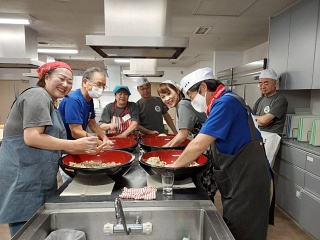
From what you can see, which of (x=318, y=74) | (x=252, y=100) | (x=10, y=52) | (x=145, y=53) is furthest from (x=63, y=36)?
(x=318, y=74)

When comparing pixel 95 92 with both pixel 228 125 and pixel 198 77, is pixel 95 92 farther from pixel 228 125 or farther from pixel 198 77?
pixel 228 125

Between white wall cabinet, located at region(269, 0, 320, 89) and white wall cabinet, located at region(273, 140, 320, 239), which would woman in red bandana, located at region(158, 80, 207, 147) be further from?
white wall cabinet, located at region(269, 0, 320, 89)

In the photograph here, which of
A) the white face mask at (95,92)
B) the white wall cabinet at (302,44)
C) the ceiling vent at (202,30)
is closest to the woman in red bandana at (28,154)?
the white face mask at (95,92)

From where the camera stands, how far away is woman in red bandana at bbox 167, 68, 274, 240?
4.16ft

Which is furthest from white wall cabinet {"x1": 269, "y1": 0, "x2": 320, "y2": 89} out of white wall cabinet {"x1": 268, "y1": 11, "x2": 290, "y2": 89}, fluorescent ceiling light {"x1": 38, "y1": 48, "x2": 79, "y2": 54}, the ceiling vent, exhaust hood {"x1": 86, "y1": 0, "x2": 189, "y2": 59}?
fluorescent ceiling light {"x1": 38, "y1": 48, "x2": 79, "y2": 54}

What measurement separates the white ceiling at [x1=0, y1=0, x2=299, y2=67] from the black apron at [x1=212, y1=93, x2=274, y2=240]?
203 centimetres

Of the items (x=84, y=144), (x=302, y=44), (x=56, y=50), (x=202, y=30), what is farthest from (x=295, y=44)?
(x=56, y=50)

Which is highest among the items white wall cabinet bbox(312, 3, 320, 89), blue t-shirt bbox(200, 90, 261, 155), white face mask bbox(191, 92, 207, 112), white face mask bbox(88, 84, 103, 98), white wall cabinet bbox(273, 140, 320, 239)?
white wall cabinet bbox(312, 3, 320, 89)

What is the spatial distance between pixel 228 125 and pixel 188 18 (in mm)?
2531

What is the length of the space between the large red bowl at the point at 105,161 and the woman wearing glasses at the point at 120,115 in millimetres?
1039

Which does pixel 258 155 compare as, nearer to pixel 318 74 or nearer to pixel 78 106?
pixel 78 106

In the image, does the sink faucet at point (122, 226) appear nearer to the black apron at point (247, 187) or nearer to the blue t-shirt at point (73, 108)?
the black apron at point (247, 187)

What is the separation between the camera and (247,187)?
4.26 ft

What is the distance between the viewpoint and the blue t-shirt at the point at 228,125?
1.23 meters
